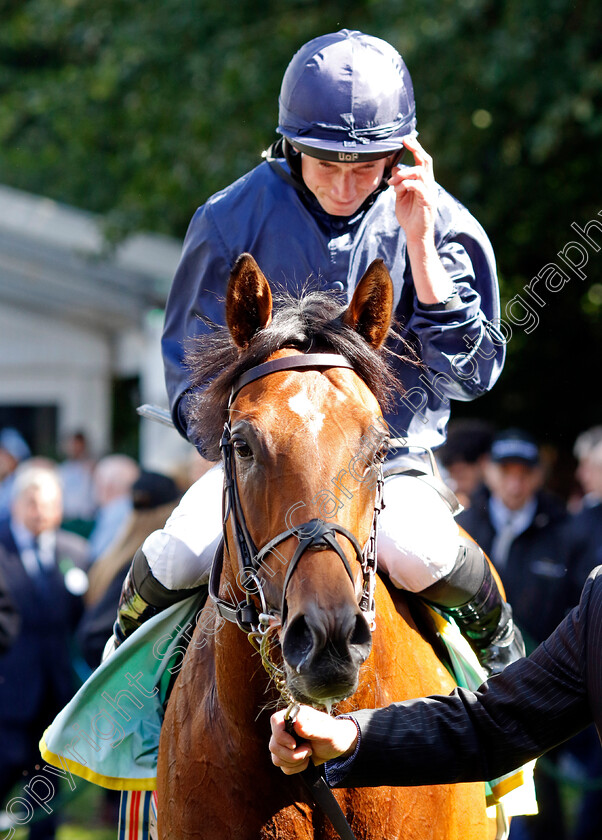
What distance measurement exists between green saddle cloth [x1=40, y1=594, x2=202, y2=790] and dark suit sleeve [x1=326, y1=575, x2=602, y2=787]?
97 cm

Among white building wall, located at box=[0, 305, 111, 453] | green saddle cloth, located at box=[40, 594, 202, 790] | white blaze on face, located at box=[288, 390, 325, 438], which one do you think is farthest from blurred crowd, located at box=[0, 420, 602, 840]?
white building wall, located at box=[0, 305, 111, 453]

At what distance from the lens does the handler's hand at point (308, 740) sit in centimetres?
247

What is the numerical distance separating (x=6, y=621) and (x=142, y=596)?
2.98 meters

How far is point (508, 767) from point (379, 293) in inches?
50.2

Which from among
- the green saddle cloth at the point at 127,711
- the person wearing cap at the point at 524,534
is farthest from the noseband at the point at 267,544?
the person wearing cap at the point at 524,534

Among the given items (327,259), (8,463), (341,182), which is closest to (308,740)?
(327,259)

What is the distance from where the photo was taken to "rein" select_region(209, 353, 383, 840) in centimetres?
244

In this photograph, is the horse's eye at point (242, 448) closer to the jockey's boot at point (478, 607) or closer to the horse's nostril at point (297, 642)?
the horse's nostril at point (297, 642)

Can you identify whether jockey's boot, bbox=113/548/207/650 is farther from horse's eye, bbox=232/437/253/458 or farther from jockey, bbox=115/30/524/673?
horse's eye, bbox=232/437/253/458

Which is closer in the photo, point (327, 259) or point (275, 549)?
point (275, 549)

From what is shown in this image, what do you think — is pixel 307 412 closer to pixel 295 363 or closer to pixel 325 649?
pixel 295 363

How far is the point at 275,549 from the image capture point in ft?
8.22

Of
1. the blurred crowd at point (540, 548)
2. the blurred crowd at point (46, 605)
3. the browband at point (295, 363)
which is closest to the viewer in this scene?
the browband at point (295, 363)

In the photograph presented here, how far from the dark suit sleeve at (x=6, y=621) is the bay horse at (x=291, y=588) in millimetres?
3126
